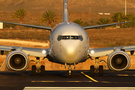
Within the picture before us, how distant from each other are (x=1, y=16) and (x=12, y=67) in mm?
174017

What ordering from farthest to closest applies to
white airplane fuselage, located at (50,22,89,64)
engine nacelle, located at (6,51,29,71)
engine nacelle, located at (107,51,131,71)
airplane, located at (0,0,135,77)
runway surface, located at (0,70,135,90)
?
1. engine nacelle, located at (107,51,131,71)
2. engine nacelle, located at (6,51,29,71)
3. airplane, located at (0,0,135,77)
4. white airplane fuselage, located at (50,22,89,64)
5. runway surface, located at (0,70,135,90)

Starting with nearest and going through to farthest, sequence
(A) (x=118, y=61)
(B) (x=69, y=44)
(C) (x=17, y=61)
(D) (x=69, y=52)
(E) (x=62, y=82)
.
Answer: (E) (x=62, y=82) → (D) (x=69, y=52) → (B) (x=69, y=44) → (C) (x=17, y=61) → (A) (x=118, y=61)

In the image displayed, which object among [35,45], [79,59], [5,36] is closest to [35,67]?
[79,59]

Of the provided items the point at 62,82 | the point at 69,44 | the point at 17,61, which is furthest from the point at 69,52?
the point at 17,61

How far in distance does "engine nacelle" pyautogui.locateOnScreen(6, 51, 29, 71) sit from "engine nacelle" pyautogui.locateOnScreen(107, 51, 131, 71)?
674 centimetres

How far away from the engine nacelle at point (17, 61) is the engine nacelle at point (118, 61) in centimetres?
674

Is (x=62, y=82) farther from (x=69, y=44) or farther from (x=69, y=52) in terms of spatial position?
(x=69, y=44)

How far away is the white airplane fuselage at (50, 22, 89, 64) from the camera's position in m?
23.2

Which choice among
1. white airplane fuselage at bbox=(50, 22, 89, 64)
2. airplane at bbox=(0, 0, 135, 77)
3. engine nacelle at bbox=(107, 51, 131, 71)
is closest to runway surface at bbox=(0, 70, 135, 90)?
engine nacelle at bbox=(107, 51, 131, 71)

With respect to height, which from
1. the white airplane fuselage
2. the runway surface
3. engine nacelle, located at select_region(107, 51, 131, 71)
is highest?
the white airplane fuselage

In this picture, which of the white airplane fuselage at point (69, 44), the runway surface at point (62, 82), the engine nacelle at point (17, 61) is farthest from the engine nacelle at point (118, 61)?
the engine nacelle at point (17, 61)

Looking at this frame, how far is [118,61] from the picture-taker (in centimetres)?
2616

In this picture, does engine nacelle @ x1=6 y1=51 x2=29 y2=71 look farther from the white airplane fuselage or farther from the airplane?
the white airplane fuselage

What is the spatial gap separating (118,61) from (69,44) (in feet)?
17.0
